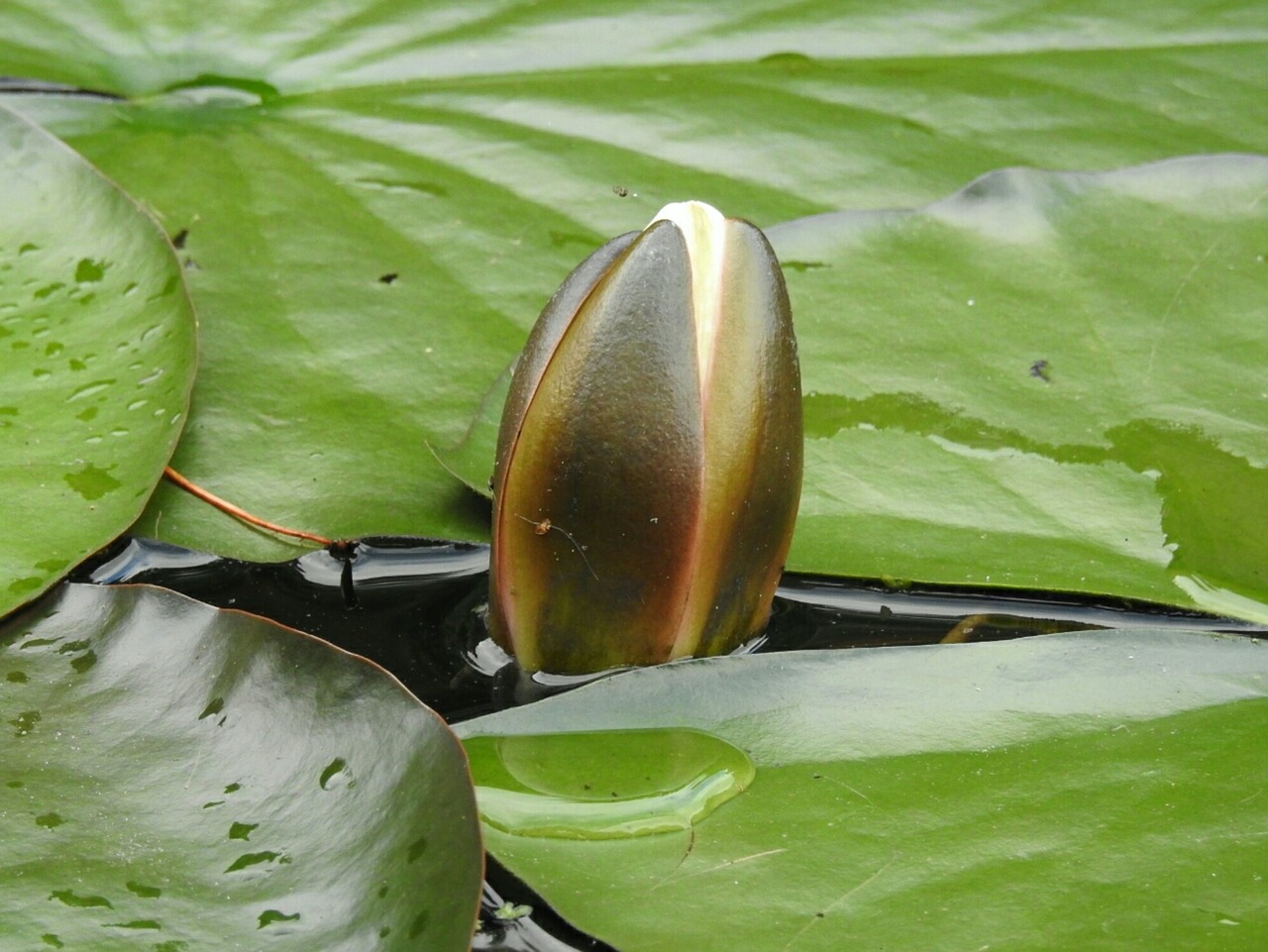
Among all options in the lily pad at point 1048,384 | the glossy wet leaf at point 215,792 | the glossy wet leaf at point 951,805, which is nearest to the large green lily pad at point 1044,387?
the lily pad at point 1048,384

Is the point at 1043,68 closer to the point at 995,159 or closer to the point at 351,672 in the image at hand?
the point at 995,159

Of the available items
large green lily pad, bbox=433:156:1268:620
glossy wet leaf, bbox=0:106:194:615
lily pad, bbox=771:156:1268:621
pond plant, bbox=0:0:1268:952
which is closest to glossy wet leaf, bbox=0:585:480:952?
pond plant, bbox=0:0:1268:952

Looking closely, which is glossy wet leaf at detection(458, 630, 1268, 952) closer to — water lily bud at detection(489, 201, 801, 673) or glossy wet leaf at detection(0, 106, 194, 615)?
water lily bud at detection(489, 201, 801, 673)

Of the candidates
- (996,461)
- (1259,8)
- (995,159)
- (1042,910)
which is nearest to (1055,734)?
(1042,910)

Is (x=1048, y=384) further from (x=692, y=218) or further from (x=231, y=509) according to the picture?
(x=231, y=509)

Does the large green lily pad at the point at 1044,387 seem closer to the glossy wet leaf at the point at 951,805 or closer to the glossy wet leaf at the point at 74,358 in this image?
the glossy wet leaf at the point at 951,805
